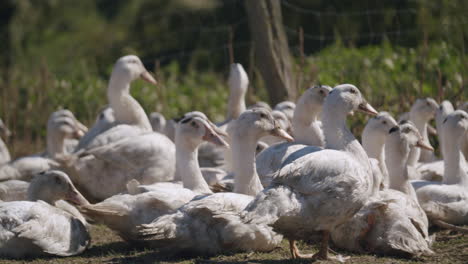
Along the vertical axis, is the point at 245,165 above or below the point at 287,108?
below

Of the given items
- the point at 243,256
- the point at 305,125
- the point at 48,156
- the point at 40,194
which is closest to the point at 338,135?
the point at 243,256

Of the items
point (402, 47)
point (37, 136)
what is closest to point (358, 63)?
point (402, 47)

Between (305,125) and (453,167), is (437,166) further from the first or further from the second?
(305,125)

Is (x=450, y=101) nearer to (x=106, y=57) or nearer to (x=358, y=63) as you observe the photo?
(x=358, y=63)

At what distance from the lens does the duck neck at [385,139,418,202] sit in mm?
7016

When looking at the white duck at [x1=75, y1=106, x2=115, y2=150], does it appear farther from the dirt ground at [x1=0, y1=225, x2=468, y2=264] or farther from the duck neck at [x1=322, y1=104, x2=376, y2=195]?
the duck neck at [x1=322, y1=104, x2=376, y2=195]

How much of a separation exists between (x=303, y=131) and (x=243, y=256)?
1.90 meters

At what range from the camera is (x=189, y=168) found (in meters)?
7.19

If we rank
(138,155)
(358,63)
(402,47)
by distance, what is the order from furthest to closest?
1. (402,47)
2. (358,63)
3. (138,155)

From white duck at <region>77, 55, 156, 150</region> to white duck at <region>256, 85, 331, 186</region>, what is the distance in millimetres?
1926

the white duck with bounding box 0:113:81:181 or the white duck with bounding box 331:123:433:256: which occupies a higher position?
the white duck with bounding box 0:113:81:181

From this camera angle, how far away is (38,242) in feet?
20.6

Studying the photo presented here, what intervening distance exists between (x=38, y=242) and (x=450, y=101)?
5287 mm

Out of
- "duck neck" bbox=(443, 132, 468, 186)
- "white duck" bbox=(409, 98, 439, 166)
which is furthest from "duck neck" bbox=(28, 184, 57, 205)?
"white duck" bbox=(409, 98, 439, 166)
